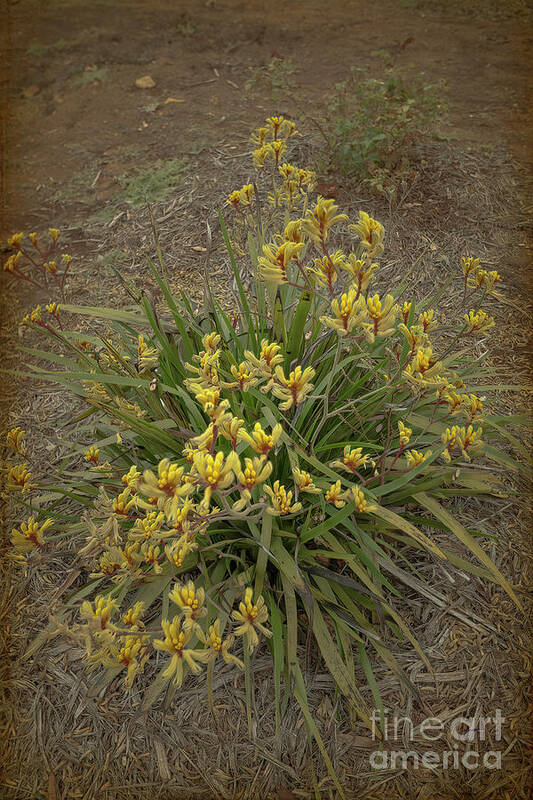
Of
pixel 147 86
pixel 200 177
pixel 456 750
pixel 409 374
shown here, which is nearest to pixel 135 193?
pixel 200 177

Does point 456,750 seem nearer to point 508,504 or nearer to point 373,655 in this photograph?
point 373,655

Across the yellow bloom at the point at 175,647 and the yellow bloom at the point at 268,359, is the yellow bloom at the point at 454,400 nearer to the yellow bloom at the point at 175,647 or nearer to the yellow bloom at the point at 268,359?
the yellow bloom at the point at 268,359

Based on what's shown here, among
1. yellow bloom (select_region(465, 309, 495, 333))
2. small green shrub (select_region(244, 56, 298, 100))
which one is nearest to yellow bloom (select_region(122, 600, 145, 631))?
yellow bloom (select_region(465, 309, 495, 333))

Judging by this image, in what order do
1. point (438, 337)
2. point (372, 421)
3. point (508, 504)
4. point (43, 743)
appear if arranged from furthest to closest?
point (438, 337) → point (508, 504) → point (372, 421) → point (43, 743)

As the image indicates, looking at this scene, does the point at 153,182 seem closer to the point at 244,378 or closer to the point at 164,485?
the point at 244,378

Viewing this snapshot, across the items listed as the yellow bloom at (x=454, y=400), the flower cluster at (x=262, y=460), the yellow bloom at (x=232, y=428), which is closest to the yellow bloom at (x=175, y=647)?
the flower cluster at (x=262, y=460)

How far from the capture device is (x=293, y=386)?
1184 millimetres

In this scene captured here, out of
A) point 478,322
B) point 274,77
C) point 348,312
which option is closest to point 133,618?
point 348,312

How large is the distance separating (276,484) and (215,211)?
2669 mm

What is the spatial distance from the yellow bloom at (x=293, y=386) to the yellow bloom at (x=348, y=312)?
0.12m

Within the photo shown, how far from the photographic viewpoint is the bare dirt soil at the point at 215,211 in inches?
60.9

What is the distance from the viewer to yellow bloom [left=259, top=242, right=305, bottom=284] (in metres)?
1.23

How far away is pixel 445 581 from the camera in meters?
1.80

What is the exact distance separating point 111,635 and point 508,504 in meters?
1.49
